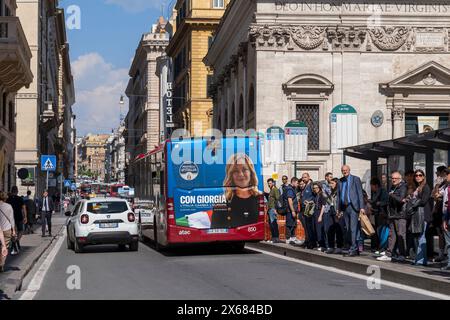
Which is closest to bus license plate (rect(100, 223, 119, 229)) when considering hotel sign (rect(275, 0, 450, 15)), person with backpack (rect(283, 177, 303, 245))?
person with backpack (rect(283, 177, 303, 245))

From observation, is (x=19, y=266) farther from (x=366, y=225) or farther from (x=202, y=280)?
(x=366, y=225)

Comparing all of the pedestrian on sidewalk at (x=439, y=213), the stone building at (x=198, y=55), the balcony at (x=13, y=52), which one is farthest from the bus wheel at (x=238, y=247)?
the stone building at (x=198, y=55)

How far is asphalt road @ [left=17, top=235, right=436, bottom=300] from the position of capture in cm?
1314

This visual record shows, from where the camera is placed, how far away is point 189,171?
73.5 feet

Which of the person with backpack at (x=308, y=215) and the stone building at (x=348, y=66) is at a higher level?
the stone building at (x=348, y=66)

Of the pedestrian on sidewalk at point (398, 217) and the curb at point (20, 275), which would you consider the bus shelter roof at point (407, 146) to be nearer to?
the pedestrian on sidewalk at point (398, 217)

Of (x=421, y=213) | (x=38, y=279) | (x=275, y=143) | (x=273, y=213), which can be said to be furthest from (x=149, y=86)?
(x=421, y=213)

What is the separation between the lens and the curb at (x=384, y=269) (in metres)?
13.6

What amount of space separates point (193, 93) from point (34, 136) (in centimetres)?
2165

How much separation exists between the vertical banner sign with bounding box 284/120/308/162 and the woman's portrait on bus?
339cm

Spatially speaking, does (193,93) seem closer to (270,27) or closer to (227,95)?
(227,95)

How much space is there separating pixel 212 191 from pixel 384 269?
7.58 meters

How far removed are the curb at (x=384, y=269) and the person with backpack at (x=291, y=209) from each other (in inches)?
53.7

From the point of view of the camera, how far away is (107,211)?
2516cm
